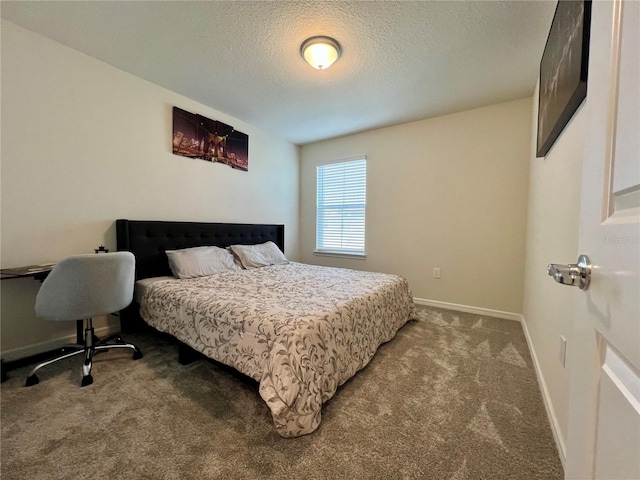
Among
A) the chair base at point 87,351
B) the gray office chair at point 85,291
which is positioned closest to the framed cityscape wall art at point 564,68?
the gray office chair at point 85,291

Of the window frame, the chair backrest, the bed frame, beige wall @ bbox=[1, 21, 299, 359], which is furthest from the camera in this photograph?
the window frame

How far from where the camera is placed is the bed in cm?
130

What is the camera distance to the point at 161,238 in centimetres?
265

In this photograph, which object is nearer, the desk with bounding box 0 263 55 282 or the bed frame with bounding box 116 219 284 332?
the desk with bounding box 0 263 55 282

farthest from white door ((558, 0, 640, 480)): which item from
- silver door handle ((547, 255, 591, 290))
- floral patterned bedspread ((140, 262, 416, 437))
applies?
floral patterned bedspread ((140, 262, 416, 437))

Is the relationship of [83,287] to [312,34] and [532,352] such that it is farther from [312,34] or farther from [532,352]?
[532,352]

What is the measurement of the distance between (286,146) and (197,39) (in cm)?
228

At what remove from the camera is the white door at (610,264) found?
0.40 meters

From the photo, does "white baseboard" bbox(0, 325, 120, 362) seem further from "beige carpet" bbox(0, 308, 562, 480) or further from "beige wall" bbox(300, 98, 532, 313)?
"beige wall" bbox(300, 98, 532, 313)

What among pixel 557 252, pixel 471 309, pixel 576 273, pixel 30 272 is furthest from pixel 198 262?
pixel 471 309

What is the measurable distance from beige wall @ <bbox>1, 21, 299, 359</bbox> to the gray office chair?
2.08ft

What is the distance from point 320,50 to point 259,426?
2576 millimetres

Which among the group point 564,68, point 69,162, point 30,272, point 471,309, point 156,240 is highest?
point 564,68

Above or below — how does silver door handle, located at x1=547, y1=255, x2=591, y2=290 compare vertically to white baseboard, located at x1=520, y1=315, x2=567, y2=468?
above
